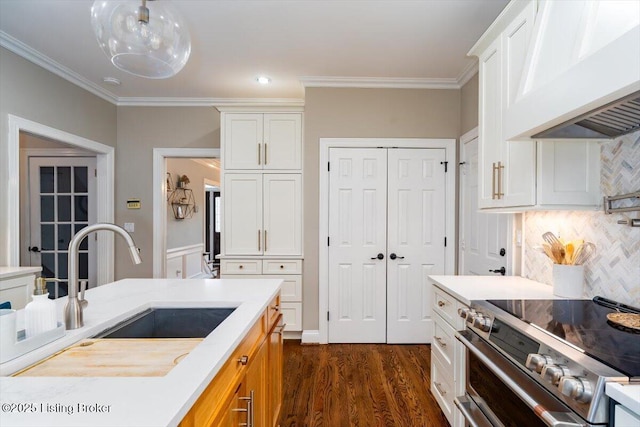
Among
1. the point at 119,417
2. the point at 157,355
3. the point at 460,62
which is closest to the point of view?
the point at 119,417

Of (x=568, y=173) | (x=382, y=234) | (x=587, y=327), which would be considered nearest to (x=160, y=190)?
(x=382, y=234)

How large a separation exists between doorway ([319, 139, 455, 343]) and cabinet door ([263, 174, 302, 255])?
0.32 meters

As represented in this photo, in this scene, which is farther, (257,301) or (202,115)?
(202,115)

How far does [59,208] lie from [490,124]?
188 inches

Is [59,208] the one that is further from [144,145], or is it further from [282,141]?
[282,141]

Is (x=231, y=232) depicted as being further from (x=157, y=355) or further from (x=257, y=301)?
(x=157, y=355)

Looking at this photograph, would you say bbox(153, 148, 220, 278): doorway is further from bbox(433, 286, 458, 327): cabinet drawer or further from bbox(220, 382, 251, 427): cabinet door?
bbox(220, 382, 251, 427): cabinet door

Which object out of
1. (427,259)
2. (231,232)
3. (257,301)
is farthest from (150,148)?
(427,259)

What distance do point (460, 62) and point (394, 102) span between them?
0.69m

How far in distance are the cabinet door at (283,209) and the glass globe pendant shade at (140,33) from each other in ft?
6.37

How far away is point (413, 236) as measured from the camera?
10.8ft

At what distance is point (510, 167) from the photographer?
180 cm

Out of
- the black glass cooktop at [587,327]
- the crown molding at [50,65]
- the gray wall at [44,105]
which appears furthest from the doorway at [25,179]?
the black glass cooktop at [587,327]

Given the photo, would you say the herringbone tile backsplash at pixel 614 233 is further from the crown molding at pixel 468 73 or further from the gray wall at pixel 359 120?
the gray wall at pixel 359 120
